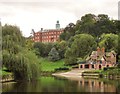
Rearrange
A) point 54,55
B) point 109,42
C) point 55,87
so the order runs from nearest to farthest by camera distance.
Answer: point 55,87 → point 109,42 → point 54,55

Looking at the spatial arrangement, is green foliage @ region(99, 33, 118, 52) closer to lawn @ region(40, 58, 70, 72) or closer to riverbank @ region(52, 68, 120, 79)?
lawn @ region(40, 58, 70, 72)

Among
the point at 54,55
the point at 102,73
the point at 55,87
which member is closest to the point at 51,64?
the point at 54,55

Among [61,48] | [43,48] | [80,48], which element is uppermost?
[43,48]

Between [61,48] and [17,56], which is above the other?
[61,48]

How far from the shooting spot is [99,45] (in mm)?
82000

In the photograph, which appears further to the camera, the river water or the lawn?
the lawn

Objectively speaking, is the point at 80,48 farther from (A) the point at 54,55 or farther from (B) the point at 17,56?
(B) the point at 17,56

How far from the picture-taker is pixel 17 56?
130 feet

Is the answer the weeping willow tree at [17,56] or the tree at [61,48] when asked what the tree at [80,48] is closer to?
the tree at [61,48]

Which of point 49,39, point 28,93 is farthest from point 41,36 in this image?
point 28,93

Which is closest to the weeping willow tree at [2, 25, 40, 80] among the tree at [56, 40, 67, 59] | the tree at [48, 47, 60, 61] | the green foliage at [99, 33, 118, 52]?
the green foliage at [99, 33, 118, 52]

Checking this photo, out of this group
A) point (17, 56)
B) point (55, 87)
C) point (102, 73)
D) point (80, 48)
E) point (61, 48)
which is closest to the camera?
point (55, 87)

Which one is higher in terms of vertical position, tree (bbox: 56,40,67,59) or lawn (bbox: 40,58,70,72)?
tree (bbox: 56,40,67,59)

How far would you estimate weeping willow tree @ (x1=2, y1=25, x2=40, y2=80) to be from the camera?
129ft
